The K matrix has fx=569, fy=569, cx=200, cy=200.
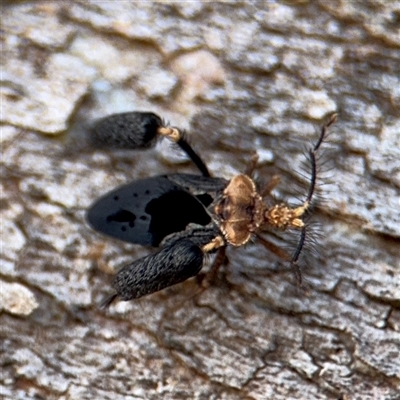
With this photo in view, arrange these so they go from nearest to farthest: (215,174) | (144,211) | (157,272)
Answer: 1. (157,272)
2. (144,211)
3. (215,174)

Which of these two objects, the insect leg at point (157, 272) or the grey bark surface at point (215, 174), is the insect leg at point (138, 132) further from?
the insect leg at point (157, 272)

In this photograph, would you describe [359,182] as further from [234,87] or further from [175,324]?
[175,324]

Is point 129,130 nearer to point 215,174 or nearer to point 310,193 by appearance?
point 215,174

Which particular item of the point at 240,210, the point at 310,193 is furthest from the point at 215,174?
the point at 310,193

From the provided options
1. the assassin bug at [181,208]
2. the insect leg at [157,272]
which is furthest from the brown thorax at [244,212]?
the insect leg at [157,272]

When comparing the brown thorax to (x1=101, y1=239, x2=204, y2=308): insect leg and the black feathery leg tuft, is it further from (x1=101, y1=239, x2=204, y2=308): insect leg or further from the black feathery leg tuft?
the black feathery leg tuft

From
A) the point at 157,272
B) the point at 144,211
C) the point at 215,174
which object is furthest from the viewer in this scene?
the point at 215,174

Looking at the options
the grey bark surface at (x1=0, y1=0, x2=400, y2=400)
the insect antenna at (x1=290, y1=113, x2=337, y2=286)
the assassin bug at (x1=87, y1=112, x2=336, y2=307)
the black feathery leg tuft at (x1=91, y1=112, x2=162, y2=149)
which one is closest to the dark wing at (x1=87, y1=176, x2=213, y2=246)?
the assassin bug at (x1=87, y1=112, x2=336, y2=307)
